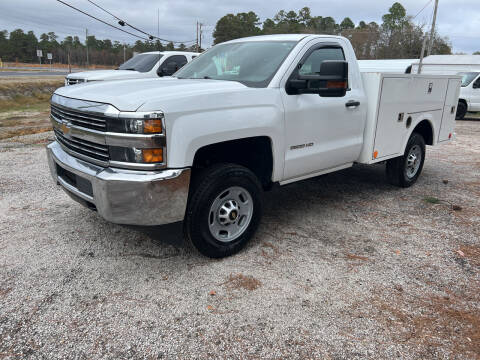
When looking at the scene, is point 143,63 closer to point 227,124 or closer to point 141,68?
point 141,68

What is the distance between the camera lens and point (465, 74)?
15828 mm

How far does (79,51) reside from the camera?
94.2 metres

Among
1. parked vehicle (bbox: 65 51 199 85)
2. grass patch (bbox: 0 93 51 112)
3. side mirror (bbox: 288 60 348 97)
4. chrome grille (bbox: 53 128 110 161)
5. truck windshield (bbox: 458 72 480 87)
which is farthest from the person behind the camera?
grass patch (bbox: 0 93 51 112)

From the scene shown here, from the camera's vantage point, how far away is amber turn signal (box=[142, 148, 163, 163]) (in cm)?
288

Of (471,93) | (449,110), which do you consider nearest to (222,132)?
(449,110)

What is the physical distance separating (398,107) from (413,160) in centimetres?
122

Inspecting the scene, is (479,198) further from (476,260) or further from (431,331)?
(431,331)

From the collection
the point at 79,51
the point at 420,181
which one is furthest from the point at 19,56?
the point at 420,181

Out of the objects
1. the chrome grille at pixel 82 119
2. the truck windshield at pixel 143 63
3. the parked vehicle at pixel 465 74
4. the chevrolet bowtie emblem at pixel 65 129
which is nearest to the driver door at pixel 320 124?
the chrome grille at pixel 82 119

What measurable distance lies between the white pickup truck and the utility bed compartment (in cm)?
2

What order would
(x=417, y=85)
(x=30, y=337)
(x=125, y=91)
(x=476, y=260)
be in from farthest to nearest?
(x=417, y=85), (x=476, y=260), (x=125, y=91), (x=30, y=337)

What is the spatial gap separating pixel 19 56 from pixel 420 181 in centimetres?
10617

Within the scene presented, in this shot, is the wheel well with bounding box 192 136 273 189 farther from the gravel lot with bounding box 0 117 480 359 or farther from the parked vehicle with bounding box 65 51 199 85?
the parked vehicle with bounding box 65 51 199 85

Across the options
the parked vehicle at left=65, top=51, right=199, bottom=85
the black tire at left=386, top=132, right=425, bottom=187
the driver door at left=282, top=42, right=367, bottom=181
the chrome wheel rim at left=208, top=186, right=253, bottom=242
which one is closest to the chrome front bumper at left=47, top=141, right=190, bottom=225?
the chrome wheel rim at left=208, top=186, right=253, bottom=242
